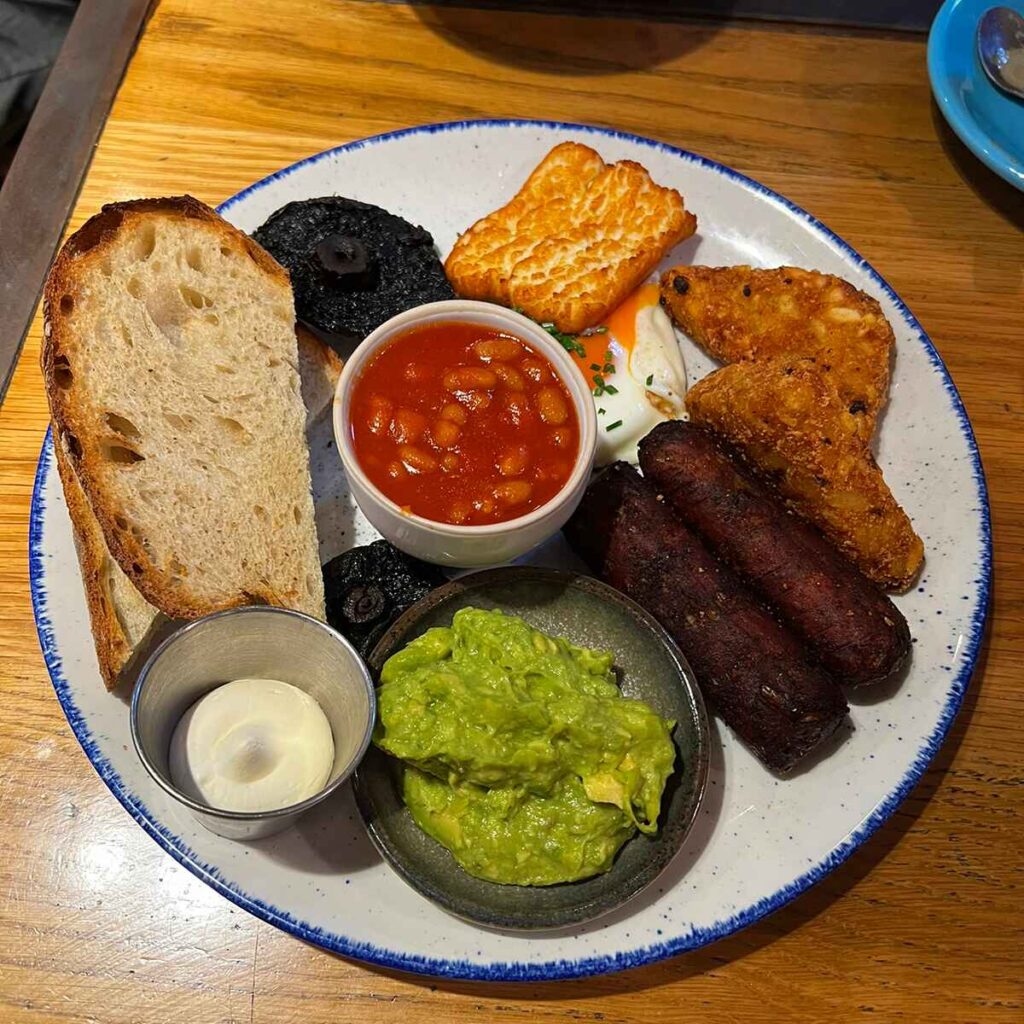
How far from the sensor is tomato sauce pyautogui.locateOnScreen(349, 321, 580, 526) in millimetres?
2406

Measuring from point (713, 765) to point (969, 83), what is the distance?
301cm

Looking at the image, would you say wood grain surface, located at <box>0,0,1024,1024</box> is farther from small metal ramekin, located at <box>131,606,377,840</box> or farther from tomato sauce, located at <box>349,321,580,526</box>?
tomato sauce, located at <box>349,321,580,526</box>

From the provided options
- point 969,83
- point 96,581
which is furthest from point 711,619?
point 969,83

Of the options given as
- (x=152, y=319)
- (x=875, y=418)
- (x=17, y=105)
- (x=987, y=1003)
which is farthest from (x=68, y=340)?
(x=987, y=1003)

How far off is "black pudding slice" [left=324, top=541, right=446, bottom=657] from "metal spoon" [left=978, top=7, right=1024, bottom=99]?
3.09m

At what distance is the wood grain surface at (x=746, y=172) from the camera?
2406 millimetres

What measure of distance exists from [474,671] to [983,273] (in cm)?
269

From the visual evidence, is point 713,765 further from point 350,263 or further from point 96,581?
point 350,263

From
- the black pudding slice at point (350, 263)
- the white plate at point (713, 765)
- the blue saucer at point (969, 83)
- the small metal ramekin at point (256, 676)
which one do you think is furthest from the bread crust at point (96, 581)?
the blue saucer at point (969, 83)

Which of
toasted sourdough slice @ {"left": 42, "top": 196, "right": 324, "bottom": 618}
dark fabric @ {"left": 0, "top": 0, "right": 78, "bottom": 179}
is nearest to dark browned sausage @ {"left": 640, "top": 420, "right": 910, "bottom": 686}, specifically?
toasted sourdough slice @ {"left": 42, "top": 196, "right": 324, "bottom": 618}

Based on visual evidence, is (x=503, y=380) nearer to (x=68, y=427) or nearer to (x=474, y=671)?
(x=474, y=671)

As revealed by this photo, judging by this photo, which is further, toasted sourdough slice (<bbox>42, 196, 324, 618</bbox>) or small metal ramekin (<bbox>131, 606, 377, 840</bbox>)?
toasted sourdough slice (<bbox>42, 196, 324, 618</bbox>)

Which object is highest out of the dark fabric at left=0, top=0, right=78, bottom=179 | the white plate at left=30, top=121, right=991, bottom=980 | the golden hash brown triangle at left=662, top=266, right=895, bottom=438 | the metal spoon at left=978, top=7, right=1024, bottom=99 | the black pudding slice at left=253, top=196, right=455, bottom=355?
the metal spoon at left=978, top=7, right=1024, bottom=99

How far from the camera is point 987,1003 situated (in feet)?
8.02
